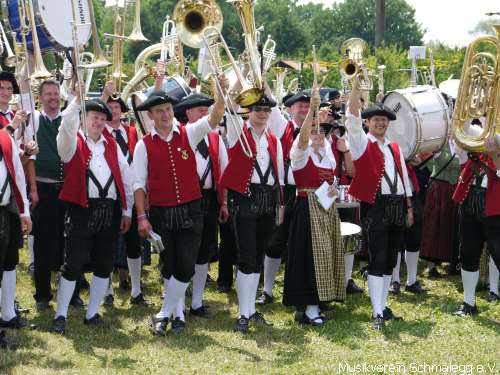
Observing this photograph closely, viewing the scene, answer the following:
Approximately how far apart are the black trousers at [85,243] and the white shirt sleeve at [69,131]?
0.44m

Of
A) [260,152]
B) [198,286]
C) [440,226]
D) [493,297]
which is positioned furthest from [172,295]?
[440,226]

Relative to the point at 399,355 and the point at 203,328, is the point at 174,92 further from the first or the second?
the point at 399,355

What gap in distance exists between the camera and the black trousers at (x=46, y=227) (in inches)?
295

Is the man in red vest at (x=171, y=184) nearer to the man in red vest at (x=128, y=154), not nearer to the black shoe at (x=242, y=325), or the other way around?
the black shoe at (x=242, y=325)

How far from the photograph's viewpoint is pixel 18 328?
6.95m

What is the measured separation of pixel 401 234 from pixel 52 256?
3.06 metres

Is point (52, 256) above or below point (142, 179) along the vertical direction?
below

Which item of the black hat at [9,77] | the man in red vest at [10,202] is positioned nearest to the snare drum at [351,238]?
the man in red vest at [10,202]

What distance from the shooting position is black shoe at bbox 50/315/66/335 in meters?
6.87

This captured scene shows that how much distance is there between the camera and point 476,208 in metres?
7.57

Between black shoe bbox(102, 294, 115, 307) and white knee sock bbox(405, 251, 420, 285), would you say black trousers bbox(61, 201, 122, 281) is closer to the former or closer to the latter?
black shoe bbox(102, 294, 115, 307)

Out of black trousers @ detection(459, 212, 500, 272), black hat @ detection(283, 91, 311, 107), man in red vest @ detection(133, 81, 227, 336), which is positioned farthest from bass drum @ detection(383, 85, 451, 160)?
man in red vest @ detection(133, 81, 227, 336)

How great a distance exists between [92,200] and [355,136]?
2.20 meters

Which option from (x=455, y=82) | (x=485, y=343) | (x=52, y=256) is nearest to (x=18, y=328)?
(x=52, y=256)
